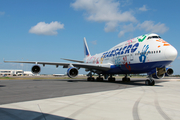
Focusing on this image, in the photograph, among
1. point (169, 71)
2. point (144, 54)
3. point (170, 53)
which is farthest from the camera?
point (169, 71)

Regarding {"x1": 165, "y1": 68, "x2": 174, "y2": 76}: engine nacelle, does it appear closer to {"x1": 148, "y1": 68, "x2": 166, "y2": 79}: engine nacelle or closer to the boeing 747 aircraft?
the boeing 747 aircraft

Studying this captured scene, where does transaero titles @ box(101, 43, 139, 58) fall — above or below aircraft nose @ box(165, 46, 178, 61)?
above

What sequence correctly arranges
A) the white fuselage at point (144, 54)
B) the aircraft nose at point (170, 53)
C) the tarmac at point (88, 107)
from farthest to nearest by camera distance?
the white fuselage at point (144, 54) → the aircraft nose at point (170, 53) → the tarmac at point (88, 107)

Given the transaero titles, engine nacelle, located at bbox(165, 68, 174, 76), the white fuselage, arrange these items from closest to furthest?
the white fuselage → the transaero titles → engine nacelle, located at bbox(165, 68, 174, 76)

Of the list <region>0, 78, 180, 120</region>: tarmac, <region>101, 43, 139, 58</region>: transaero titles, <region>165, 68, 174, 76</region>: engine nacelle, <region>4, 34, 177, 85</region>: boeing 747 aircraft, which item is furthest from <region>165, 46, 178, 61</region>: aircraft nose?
<region>165, 68, 174, 76</region>: engine nacelle

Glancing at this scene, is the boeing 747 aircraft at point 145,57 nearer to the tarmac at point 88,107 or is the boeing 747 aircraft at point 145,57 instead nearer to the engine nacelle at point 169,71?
the engine nacelle at point 169,71

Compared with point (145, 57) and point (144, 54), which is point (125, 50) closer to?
point (144, 54)

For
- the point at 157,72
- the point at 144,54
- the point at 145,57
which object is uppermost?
the point at 144,54

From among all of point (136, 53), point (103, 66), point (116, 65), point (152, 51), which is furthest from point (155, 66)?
point (103, 66)

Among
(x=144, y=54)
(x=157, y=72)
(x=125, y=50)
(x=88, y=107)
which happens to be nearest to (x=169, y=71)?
(x=157, y=72)

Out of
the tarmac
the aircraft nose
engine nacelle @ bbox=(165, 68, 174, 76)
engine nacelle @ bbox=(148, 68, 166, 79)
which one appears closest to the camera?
the tarmac

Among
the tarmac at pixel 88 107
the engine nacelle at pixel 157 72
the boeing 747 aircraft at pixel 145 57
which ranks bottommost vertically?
the tarmac at pixel 88 107

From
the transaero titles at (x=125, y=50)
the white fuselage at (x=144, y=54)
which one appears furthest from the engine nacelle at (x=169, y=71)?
the transaero titles at (x=125, y=50)

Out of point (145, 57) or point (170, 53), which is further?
point (145, 57)
